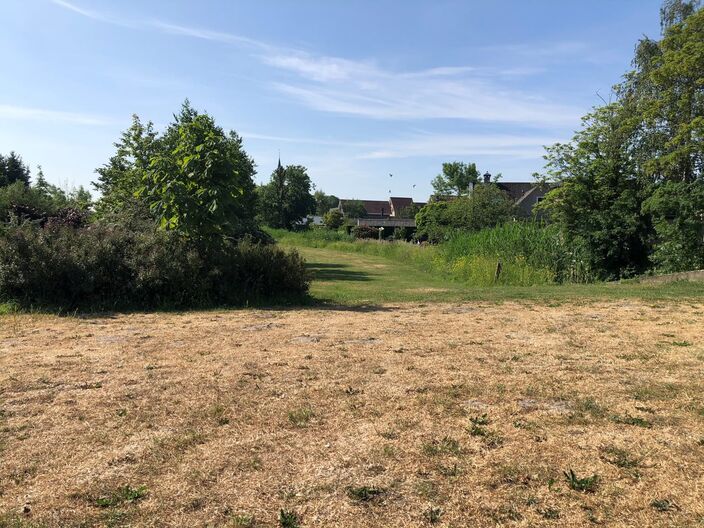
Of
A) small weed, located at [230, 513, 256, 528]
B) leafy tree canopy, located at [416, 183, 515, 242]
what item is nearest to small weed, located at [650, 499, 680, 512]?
small weed, located at [230, 513, 256, 528]

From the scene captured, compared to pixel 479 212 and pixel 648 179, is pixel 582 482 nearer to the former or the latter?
pixel 648 179

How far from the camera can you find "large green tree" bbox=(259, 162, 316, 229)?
220ft

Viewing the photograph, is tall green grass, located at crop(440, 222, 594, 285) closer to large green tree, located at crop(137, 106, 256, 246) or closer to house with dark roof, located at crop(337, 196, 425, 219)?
large green tree, located at crop(137, 106, 256, 246)

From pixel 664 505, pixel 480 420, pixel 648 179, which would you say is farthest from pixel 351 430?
pixel 648 179

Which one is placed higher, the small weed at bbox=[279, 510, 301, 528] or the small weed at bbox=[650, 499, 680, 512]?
the small weed at bbox=[650, 499, 680, 512]

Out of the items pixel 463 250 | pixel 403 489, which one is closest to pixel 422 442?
pixel 403 489

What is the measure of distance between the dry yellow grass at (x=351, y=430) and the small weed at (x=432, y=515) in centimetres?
1

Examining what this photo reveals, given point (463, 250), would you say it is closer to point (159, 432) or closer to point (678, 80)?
point (678, 80)

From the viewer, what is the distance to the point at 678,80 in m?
18.1

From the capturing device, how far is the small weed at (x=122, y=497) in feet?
8.96

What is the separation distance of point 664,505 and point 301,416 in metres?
2.40

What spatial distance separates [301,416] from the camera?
4.01 meters

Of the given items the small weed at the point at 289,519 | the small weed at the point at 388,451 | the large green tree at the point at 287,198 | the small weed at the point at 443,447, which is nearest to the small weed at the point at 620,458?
the small weed at the point at 443,447

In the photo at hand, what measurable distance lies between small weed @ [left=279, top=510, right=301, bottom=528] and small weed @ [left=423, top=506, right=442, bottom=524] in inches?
25.4
